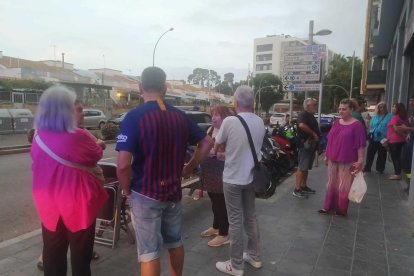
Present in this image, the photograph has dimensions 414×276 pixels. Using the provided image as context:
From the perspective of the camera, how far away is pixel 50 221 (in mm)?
2611

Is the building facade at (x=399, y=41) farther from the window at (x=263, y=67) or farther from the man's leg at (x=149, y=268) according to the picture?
the window at (x=263, y=67)

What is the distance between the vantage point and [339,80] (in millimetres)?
52062

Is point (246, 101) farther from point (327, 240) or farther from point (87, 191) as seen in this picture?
point (327, 240)

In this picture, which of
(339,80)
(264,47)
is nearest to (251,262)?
(339,80)

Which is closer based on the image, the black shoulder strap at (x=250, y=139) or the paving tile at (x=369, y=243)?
the black shoulder strap at (x=250, y=139)

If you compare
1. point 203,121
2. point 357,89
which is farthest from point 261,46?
point 203,121

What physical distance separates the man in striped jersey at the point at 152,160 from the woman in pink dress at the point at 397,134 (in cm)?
643

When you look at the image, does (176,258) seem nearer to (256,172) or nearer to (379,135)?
(256,172)

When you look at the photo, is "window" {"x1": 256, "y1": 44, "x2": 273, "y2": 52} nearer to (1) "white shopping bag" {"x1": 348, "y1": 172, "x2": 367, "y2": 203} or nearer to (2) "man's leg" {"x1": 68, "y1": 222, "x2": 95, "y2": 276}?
(1) "white shopping bag" {"x1": 348, "y1": 172, "x2": 367, "y2": 203}

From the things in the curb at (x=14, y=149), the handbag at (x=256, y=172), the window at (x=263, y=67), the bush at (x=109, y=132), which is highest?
the window at (x=263, y=67)

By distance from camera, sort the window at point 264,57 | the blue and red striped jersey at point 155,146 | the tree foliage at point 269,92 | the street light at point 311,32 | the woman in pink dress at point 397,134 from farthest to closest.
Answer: the window at point 264,57, the tree foliage at point 269,92, the street light at point 311,32, the woman in pink dress at point 397,134, the blue and red striped jersey at point 155,146

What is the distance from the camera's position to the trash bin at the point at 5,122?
18.9 metres

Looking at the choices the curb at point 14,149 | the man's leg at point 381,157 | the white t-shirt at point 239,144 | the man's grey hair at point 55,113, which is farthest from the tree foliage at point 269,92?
the man's grey hair at point 55,113

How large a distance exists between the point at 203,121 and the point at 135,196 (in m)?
10.8
